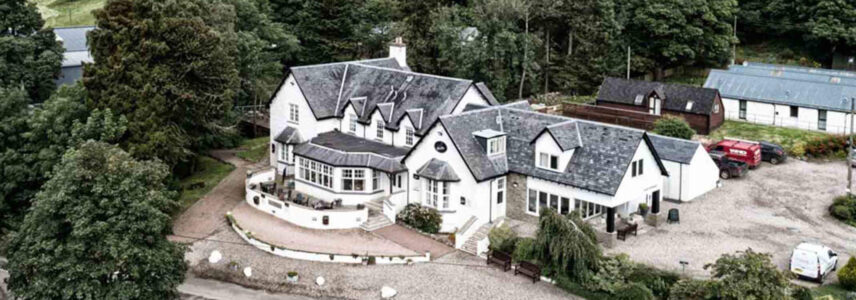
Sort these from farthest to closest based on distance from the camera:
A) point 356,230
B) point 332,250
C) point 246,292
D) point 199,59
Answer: point 199,59 → point 356,230 → point 332,250 → point 246,292

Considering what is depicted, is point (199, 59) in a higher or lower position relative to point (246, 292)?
higher

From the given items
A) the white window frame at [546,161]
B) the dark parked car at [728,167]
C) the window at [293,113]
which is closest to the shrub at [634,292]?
the white window frame at [546,161]

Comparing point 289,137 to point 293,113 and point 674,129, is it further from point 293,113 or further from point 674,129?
point 674,129

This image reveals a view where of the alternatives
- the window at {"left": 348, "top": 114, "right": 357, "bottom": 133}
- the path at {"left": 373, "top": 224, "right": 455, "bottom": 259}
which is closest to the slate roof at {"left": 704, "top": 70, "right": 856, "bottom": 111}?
the window at {"left": 348, "top": 114, "right": 357, "bottom": 133}

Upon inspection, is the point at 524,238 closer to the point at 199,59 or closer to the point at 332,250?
the point at 332,250

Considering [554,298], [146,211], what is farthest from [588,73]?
[146,211]

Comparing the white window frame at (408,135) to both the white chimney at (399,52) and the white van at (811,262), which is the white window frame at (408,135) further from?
the white van at (811,262)

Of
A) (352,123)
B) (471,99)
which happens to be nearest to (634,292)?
(471,99)
